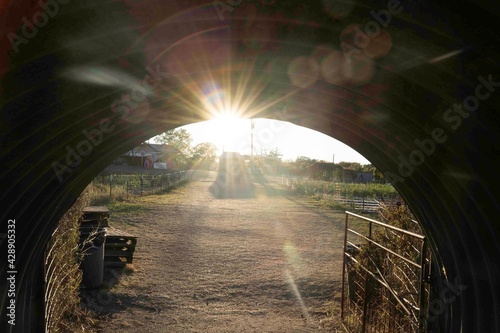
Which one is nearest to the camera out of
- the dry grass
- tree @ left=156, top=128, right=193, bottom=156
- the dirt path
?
the dry grass

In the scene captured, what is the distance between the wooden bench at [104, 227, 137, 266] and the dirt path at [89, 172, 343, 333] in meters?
0.47

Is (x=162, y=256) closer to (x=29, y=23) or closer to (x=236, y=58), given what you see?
(x=236, y=58)

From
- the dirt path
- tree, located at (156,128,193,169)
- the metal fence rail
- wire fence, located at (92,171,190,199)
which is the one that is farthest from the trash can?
tree, located at (156,128,193,169)

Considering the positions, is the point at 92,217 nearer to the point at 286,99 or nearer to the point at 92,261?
the point at 92,261

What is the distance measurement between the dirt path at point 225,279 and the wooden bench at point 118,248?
47 cm

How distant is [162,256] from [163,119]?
24.3ft

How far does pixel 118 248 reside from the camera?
951 centimetres

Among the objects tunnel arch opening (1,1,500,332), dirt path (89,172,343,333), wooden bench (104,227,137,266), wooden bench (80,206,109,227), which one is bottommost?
dirt path (89,172,343,333)

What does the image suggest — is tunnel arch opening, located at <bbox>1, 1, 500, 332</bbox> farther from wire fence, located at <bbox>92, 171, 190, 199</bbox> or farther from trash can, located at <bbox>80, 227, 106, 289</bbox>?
wire fence, located at <bbox>92, 171, 190, 199</bbox>

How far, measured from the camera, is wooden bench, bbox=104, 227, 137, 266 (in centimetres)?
933

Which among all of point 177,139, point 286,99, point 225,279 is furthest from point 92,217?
point 177,139

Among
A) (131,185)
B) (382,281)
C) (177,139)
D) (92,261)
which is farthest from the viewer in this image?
(177,139)

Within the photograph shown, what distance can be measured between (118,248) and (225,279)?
2.95 m

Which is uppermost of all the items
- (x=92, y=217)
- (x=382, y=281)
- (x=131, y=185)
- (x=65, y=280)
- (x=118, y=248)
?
(x=131, y=185)
